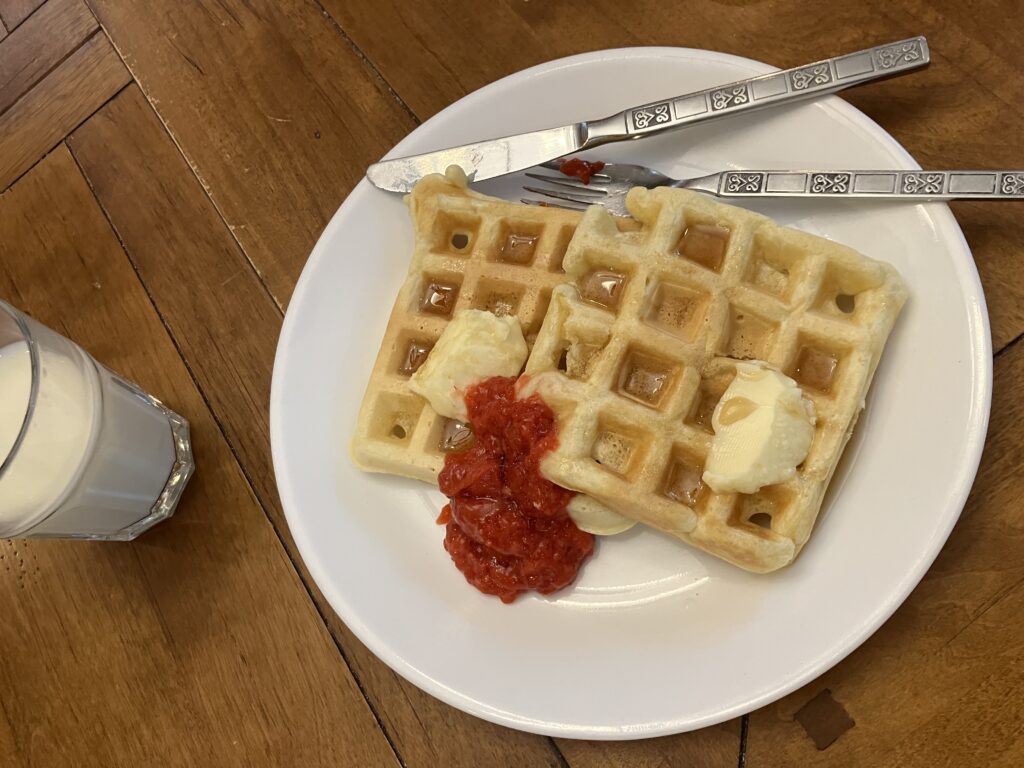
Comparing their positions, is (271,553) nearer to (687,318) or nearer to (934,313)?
(687,318)

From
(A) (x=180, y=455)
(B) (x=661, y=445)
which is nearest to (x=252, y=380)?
(A) (x=180, y=455)

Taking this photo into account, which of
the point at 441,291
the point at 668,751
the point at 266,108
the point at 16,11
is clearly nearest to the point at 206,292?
the point at 266,108

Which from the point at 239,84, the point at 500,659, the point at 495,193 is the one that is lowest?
Result: the point at 500,659

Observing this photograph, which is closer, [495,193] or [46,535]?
[46,535]

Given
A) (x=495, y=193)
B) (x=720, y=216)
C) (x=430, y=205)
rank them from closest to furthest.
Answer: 1. (x=720, y=216)
2. (x=430, y=205)
3. (x=495, y=193)

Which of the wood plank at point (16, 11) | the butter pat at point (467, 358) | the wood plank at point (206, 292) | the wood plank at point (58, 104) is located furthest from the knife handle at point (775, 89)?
the wood plank at point (16, 11)

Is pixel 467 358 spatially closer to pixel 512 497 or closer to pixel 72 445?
pixel 512 497

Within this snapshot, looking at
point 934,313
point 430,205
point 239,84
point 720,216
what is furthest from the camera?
point 239,84
